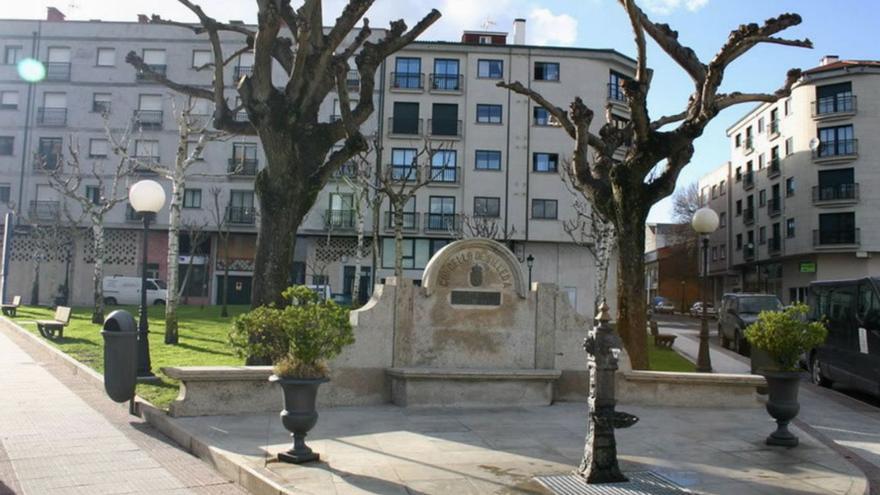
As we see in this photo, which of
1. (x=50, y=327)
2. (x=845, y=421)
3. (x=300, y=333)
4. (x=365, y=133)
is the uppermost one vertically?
(x=365, y=133)

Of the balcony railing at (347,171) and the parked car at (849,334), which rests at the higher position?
the balcony railing at (347,171)

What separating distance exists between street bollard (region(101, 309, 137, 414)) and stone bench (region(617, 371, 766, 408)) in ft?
22.4

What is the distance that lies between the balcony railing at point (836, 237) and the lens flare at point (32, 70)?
5084 cm

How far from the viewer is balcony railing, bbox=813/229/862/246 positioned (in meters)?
44.6

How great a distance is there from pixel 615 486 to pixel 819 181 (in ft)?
156

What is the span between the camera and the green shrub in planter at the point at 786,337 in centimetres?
791

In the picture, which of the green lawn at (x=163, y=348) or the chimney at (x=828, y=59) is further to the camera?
the chimney at (x=828, y=59)

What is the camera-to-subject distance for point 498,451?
7.21m

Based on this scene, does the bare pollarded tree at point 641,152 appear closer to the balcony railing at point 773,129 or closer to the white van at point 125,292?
the white van at point 125,292

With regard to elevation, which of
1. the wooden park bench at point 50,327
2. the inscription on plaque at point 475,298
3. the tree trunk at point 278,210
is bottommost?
the wooden park bench at point 50,327

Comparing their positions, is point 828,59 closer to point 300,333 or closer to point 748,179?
point 748,179

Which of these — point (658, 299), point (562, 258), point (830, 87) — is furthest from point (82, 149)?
point (658, 299)

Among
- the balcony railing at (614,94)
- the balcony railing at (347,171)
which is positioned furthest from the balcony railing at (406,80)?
the balcony railing at (614,94)

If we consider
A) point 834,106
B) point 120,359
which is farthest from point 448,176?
point 120,359
